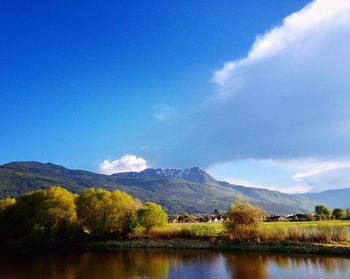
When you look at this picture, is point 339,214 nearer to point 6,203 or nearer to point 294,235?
point 294,235

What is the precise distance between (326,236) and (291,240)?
15.7ft

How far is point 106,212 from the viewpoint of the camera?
79.9 meters

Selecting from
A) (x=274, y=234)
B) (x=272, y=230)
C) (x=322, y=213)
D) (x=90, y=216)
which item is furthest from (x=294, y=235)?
(x=322, y=213)

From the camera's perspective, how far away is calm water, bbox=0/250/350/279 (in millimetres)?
39500

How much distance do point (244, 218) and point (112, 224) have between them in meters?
29.5

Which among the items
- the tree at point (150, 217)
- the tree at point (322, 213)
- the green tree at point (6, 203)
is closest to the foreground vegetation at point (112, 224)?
the tree at point (150, 217)

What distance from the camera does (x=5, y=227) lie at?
293 ft

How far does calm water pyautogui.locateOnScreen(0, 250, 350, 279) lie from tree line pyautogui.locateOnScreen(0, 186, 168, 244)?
18.1 metres

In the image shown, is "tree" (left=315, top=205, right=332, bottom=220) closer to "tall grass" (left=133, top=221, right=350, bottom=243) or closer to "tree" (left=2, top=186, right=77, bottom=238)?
"tall grass" (left=133, top=221, right=350, bottom=243)

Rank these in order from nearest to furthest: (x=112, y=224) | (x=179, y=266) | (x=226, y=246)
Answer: (x=179, y=266)
(x=226, y=246)
(x=112, y=224)

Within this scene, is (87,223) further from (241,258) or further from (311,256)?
(311,256)

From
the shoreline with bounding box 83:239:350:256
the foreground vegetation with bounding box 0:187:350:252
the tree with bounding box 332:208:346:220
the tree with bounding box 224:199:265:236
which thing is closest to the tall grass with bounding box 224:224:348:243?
the foreground vegetation with bounding box 0:187:350:252

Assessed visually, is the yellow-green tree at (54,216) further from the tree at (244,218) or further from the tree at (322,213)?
the tree at (322,213)

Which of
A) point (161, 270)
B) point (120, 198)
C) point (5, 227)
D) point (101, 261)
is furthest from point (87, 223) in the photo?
point (161, 270)
